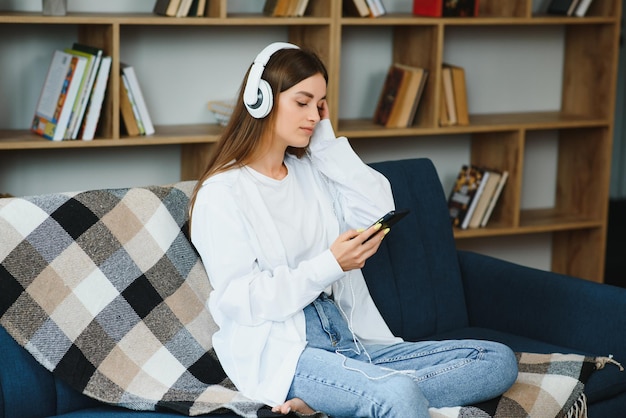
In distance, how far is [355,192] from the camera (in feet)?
7.68

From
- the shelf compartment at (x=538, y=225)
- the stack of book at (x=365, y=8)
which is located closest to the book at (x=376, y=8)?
the stack of book at (x=365, y=8)

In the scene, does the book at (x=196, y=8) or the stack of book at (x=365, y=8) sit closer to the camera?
the book at (x=196, y=8)

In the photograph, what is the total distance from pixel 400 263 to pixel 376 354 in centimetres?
51

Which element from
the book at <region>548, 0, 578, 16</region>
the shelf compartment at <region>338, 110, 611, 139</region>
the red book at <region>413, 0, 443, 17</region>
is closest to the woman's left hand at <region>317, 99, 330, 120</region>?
the shelf compartment at <region>338, 110, 611, 139</region>

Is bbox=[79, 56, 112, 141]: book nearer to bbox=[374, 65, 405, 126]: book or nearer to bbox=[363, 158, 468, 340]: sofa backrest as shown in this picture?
bbox=[363, 158, 468, 340]: sofa backrest

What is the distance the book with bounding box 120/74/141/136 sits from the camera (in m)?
3.01

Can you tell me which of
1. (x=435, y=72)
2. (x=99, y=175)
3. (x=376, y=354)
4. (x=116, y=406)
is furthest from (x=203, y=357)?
(x=435, y=72)

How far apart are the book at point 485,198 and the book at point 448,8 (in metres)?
0.62

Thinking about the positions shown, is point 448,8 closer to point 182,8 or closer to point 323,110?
point 182,8

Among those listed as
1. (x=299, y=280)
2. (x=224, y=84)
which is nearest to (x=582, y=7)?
(x=224, y=84)

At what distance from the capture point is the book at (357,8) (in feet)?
10.9

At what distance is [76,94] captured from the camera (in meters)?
2.89

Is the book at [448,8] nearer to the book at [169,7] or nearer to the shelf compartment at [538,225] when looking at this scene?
the shelf compartment at [538,225]

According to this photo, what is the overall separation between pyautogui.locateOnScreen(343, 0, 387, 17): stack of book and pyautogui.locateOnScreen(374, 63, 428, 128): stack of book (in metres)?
0.25
